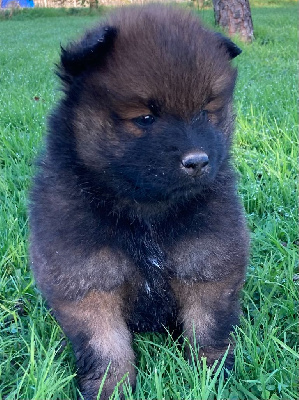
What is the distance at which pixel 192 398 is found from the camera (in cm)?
191

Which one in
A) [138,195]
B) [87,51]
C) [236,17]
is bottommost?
[236,17]

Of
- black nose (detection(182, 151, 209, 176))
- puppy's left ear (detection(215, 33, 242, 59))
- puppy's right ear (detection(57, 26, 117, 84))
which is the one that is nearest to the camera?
black nose (detection(182, 151, 209, 176))

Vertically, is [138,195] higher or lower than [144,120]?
lower

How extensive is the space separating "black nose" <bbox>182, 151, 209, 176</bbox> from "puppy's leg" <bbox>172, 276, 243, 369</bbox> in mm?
546

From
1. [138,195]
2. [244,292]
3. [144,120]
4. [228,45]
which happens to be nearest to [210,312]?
[244,292]

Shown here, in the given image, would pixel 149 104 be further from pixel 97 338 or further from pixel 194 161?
pixel 97 338

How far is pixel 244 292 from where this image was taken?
2.53 m

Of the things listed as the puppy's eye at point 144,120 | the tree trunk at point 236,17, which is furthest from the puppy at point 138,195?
the tree trunk at point 236,17

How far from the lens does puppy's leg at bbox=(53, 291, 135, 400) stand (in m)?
2.03

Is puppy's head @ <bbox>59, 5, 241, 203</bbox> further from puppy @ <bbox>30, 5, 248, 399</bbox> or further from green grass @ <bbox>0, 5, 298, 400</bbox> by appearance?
green grass @ <bbox>0, 5, 298, 400</bbox>

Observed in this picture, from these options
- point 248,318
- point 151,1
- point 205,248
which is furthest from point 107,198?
point 151,1

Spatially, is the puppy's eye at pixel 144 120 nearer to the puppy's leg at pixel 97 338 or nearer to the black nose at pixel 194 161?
the black nose at pixel 194 161

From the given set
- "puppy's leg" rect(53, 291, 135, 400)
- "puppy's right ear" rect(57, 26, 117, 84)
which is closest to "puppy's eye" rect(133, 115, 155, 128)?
"puppy's right ear" rect(57, 26, 117, 84)

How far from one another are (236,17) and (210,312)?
27.0ft
